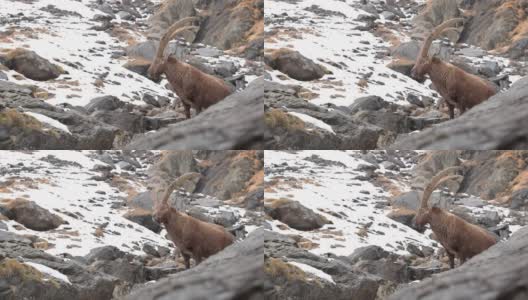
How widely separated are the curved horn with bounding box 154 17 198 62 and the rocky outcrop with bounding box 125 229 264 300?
5.80 ft

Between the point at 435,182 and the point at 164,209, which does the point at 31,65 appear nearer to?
the point at 164,209

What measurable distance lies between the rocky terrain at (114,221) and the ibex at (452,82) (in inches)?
65.2

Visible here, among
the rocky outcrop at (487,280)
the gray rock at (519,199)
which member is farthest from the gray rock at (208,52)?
the gray rock at (519,199)

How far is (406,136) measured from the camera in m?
7.78

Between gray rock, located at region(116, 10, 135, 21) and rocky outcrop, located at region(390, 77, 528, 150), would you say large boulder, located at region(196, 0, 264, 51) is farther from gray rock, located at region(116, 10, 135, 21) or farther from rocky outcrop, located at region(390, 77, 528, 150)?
rocky outcrop, located at region(390, 77, 528, 150)

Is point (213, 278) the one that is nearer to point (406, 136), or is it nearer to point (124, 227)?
point (124, 227)

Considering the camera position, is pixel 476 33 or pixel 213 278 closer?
pixel 213 278

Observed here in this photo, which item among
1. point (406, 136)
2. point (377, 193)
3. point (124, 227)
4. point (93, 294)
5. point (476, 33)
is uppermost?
point (476, 33)

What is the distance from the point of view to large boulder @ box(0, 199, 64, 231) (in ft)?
24.8

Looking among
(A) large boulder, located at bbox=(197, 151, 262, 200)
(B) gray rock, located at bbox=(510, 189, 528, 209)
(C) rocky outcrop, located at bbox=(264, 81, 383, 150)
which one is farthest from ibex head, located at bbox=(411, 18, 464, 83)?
(A) large boulder, located at bbox=(197, 151, 262, 200)

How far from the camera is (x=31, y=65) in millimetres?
7820

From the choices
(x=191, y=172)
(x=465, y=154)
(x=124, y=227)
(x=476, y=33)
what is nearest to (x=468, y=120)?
(x=465, y=154)

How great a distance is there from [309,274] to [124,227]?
1651 millimetres

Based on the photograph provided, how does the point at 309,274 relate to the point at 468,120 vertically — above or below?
below
